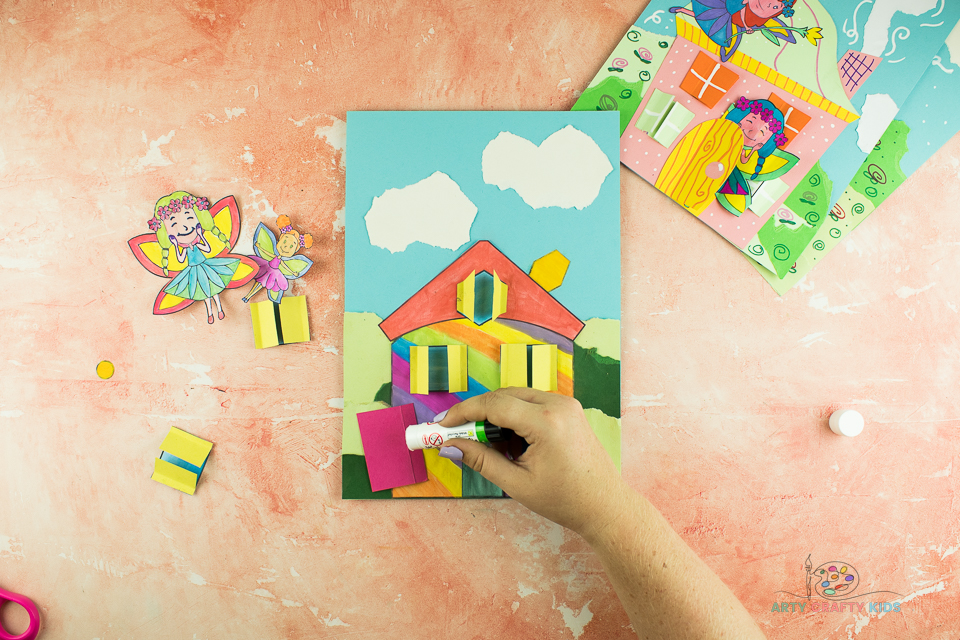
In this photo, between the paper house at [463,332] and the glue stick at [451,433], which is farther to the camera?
the paper house at [463,332]

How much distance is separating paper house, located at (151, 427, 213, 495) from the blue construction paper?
344 millimetres

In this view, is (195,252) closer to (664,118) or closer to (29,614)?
(29,614)

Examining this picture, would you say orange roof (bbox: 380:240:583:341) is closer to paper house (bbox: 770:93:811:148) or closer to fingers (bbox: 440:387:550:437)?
fingers (bbox: 440:387:550:437)

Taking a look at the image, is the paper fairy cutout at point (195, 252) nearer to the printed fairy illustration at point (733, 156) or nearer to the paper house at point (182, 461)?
the paper house at point (182, 461)

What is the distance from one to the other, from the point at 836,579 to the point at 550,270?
27.1 inches

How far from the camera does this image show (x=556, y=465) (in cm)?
62

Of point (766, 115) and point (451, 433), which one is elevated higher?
point (766, 115)

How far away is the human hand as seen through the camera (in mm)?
625

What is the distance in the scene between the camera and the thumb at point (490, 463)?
652 millimetres

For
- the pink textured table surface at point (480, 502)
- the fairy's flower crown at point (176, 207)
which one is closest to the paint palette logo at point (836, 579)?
the pink textured table surface at point (480, 502)

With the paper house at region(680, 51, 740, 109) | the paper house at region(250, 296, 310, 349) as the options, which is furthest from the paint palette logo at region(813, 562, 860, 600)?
the paper house at region(250, 296, 310, 349)

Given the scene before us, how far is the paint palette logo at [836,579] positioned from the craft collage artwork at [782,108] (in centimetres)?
46

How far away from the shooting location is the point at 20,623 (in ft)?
2.73

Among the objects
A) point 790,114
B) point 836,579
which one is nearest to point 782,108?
point 790,114
